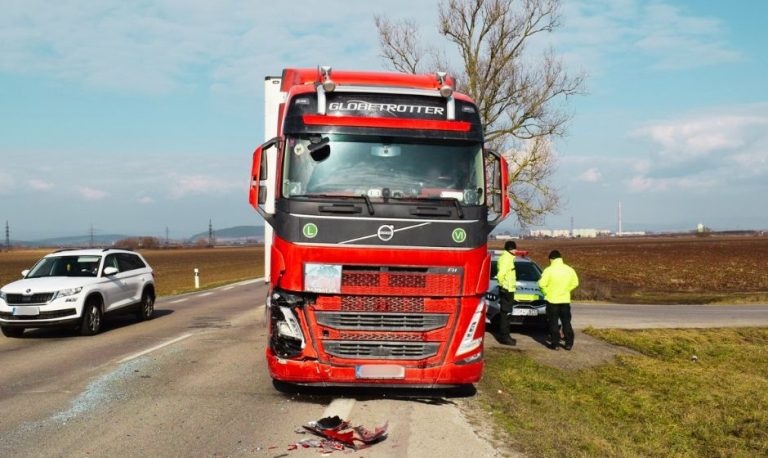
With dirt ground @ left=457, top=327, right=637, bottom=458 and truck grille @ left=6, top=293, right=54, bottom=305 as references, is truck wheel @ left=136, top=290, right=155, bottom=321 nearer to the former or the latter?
truck grille @ left=6, top=293, right=54, bottom=305

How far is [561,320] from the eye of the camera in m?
11.8

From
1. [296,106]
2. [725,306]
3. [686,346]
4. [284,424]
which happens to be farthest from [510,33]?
[284,424]

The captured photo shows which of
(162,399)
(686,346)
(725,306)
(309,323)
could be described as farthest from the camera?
(725,306)

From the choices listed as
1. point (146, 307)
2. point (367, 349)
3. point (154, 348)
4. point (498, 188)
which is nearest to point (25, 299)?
point (154, 348)

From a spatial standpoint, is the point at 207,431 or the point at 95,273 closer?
the point at 207,431

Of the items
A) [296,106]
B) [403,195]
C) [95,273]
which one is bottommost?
[95,273]

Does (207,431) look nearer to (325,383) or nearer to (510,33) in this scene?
(325,383)

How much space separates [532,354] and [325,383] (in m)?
5.40

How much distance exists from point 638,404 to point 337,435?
13.6ft

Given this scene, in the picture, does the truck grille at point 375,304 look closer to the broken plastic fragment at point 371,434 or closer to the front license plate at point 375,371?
the front license plate at point 375,371

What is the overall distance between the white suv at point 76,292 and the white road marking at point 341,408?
25.2 feet

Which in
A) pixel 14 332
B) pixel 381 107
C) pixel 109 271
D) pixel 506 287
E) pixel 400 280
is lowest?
pixel 14 332

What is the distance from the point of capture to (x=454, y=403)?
7586 millimetres

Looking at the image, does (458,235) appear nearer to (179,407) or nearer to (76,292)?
(179,407)
